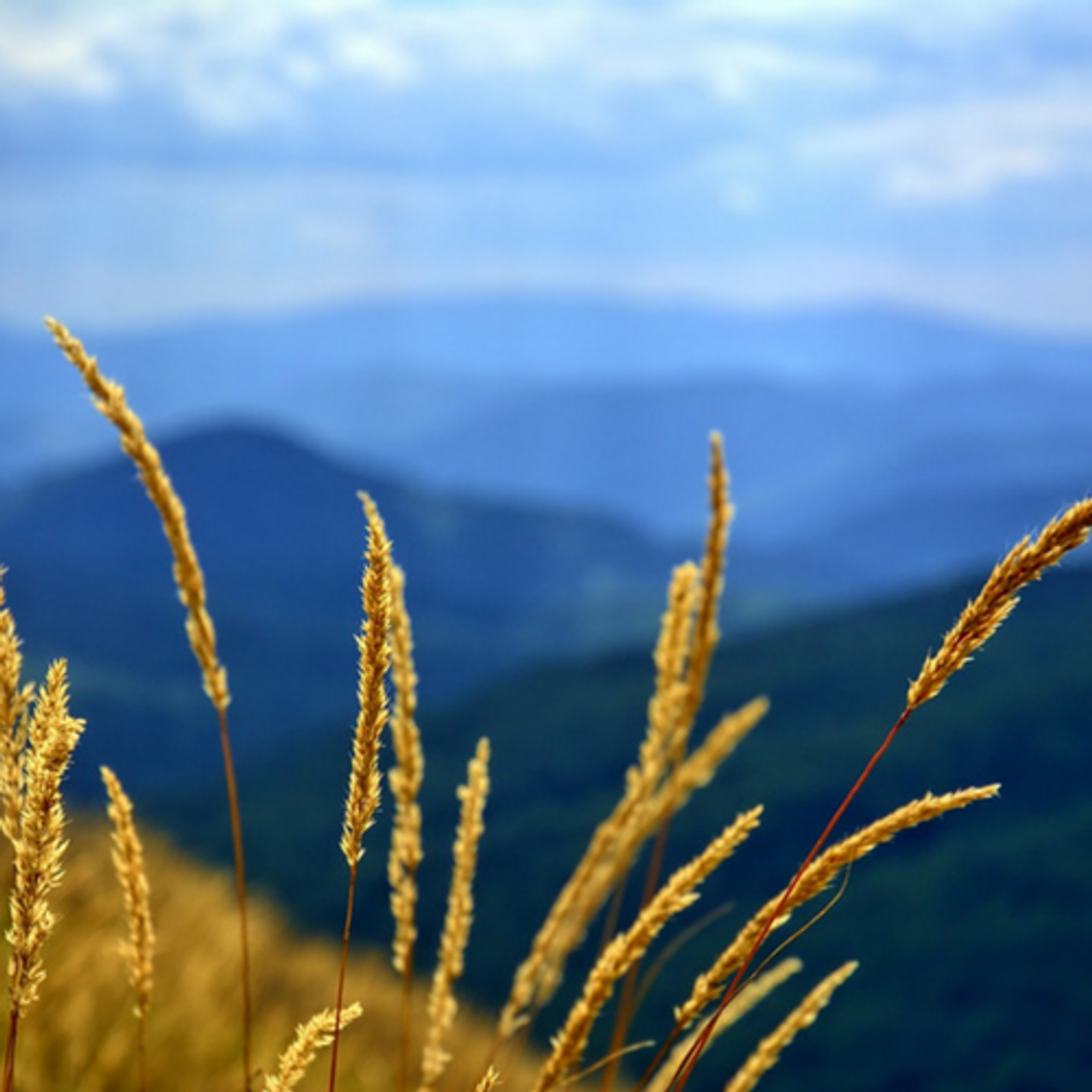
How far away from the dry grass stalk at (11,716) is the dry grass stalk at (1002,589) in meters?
0.88

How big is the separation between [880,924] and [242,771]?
61959mm

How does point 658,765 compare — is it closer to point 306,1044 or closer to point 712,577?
point 712,577

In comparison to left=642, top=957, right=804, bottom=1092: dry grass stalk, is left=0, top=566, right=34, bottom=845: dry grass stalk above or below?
above

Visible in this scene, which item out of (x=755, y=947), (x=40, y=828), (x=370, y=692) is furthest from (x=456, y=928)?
(x=40, y=828)

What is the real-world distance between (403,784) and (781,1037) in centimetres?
67

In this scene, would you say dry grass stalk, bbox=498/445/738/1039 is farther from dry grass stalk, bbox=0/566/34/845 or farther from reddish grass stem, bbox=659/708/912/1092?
dry grass stalk, bbox=0/566/34/845

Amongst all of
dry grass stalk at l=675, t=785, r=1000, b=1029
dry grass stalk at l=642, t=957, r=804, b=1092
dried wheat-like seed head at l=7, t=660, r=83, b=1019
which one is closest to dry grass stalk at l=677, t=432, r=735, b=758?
dry grass stalk at l=642, t=957, r=804, b=1092

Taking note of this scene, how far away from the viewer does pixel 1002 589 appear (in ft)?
4.22

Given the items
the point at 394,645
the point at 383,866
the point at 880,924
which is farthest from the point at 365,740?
the point at 383,866

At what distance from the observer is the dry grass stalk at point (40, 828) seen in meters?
1.17

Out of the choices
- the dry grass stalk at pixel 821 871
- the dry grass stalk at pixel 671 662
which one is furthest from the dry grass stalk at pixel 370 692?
the dry grass stalk at pixel 671 662

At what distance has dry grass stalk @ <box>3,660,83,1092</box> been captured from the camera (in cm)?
117

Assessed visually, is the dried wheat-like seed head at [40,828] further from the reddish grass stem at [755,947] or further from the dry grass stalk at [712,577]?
the dry grass stalk at [712,577]

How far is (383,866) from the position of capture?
51.9 m
